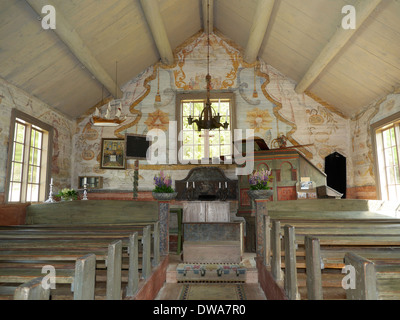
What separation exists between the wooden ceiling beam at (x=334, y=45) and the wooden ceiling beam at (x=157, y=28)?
12.2ft

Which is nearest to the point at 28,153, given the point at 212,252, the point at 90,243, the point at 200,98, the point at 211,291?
the point at 212,252

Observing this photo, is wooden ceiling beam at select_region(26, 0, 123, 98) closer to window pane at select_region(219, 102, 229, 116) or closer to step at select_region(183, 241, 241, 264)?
window pane at select_region(219, 102, 229, 116)

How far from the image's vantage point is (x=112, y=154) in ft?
27.8

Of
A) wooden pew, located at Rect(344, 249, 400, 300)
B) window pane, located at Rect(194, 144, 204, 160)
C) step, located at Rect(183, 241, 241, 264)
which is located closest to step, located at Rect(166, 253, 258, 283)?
step, located at Rect(183, 241, 241, 264)

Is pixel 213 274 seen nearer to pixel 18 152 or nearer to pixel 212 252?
pixel 212 252

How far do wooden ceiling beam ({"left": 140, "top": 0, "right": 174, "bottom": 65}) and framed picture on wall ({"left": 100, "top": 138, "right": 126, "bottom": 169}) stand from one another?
2.89 m

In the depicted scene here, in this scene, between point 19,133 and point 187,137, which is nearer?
point 19,133

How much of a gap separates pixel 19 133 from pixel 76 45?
2293 mm

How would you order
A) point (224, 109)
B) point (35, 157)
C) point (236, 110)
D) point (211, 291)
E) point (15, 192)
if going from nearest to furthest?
point (211, 291)
point (15, 192)
point (35, 157)
point (236, 110)
point (224, 109)

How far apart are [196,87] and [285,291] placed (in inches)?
285

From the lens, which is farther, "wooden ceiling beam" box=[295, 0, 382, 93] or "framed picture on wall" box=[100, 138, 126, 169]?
"framed picture on wall" box=[100, 138, 126, 169]

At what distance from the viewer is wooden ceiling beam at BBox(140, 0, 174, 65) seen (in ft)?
19.6

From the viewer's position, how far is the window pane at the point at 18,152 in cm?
604

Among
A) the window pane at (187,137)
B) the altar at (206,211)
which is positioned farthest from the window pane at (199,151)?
the altar at (206,211)
